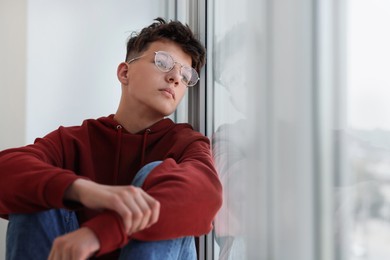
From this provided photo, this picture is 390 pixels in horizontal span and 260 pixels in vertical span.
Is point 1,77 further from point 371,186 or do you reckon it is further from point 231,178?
point 371,186

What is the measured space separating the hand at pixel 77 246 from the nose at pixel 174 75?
54 centimetres

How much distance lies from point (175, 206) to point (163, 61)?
503 mm

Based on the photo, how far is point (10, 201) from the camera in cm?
78

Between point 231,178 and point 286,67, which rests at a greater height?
point 286,67

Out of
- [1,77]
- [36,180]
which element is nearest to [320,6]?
[36,180]

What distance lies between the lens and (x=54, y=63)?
4.88 feet

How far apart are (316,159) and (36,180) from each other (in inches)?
21.1

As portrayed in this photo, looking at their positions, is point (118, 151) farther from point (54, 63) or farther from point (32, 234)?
point (54, 63)

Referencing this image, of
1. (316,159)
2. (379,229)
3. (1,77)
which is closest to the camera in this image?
(379,229)

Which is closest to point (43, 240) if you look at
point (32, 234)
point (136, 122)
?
point (32, 234)

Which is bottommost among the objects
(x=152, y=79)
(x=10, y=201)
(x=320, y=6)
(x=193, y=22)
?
(x=10, y=201)

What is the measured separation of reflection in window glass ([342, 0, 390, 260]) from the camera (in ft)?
1.91

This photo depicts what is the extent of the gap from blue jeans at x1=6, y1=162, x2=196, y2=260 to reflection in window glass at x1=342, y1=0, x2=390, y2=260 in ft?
1.09

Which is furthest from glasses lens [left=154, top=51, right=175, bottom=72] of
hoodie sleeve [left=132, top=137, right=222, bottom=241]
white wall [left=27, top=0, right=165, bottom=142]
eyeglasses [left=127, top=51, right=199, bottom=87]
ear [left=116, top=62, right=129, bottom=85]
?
white wall [left=27, top=0, right=165, bottom=142]
